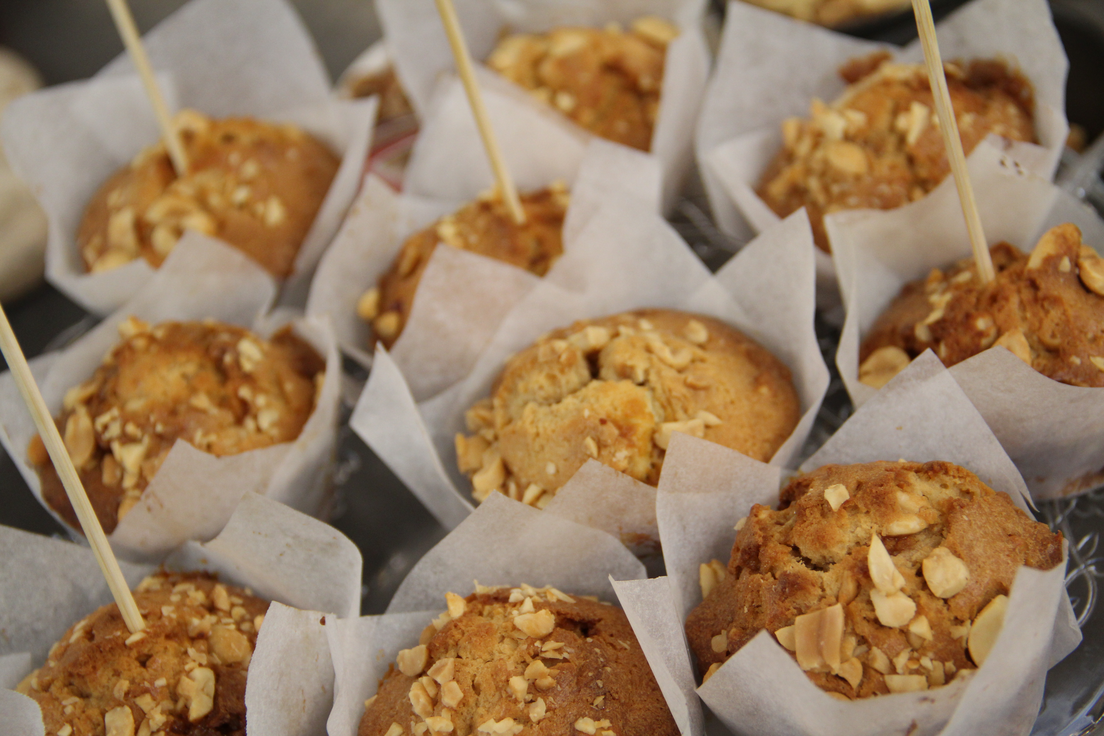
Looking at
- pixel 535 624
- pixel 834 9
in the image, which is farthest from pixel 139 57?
pixel 834 9

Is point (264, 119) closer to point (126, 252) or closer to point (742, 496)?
point (126, 252)

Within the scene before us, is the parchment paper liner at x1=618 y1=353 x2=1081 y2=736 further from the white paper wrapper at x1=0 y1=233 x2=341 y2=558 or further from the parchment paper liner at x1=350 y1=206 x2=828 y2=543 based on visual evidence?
the white paper wrapper at x1=0 y1=233 x2=341 y2=558

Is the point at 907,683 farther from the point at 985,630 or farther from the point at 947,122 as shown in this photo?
the point at 947,122

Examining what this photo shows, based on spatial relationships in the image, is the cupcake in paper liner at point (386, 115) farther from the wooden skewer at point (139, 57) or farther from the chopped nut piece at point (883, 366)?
the chopped nut piece at point (883, 366)

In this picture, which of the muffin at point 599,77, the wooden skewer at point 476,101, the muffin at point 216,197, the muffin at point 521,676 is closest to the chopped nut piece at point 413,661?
the muffin at point 521,676

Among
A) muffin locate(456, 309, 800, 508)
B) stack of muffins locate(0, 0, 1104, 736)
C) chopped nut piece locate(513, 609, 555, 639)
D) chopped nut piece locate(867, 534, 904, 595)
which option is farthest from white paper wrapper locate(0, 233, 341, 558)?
chopped nut piece locate(867, 534, 904, 595)

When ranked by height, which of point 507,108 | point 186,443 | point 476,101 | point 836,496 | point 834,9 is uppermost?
point 476,101

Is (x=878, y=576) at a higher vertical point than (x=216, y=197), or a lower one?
lower

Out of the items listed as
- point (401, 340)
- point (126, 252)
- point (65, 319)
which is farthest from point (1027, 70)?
point (65, 319)
